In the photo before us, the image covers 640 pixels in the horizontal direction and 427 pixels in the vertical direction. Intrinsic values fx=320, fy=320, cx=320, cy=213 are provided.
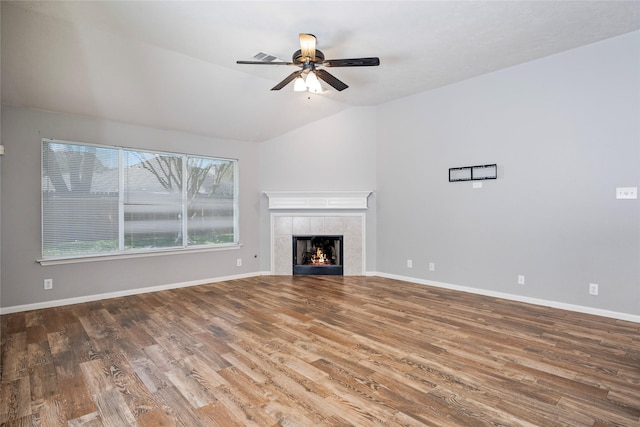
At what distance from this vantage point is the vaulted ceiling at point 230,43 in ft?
9.61

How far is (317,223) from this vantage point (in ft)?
19.8

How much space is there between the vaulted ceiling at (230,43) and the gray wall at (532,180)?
0.34 metres

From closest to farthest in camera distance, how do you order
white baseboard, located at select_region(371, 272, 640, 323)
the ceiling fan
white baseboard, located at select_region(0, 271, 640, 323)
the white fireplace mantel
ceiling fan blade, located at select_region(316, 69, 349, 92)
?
the ceiling fan
ceiling fan blade, located at select_region(316, 69, 349, 92)
white baseboard, located at select_region(371, 272, 640, 323)
white baseboard, located at select_region(0, 271, 640, 323)
the white fireplace mantel

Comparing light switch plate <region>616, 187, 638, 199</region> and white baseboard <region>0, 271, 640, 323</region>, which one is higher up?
light switch plate <region>616, 187, 638, 199</region>

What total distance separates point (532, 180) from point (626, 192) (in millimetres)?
907

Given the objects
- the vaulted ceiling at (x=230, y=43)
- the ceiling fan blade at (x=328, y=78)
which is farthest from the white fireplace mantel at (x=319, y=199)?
the ceiling fan blade at (x=328, y=78)

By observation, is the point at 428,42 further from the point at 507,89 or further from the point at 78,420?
the point at 78,420

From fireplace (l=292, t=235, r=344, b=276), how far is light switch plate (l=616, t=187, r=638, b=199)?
3878mm

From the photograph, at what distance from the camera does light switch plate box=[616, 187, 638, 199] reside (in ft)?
11.4

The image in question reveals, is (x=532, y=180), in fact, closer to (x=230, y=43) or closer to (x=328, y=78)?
(x=328, y=78)

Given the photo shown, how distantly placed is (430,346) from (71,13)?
440 centimetres

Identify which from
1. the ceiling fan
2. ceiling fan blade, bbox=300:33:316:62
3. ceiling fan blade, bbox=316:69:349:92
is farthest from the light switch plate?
ceiling fan blade, bbox=300:33:316:62

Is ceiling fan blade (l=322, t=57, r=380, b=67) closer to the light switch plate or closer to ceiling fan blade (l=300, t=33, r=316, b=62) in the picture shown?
ceiling fan blade (l=300, t=33, r=316, b=62)

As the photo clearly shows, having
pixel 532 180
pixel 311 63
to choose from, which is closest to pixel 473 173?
pixel 532 180
